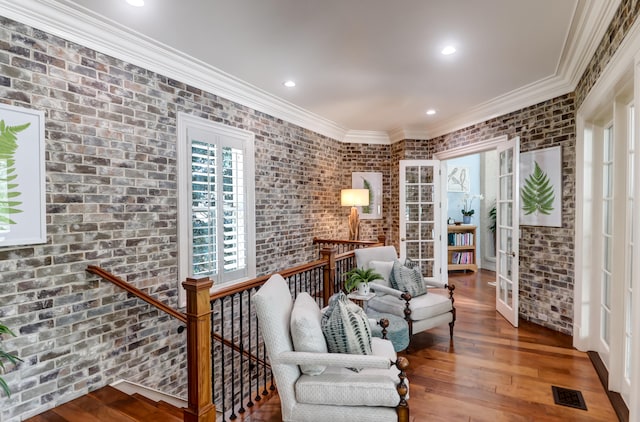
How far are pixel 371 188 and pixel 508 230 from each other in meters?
Result: 2.58

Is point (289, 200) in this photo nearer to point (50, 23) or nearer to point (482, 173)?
point (50, 23)

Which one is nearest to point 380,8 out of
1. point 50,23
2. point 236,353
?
point 50,23

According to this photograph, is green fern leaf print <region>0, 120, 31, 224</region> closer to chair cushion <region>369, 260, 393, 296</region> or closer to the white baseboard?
the white baseboard

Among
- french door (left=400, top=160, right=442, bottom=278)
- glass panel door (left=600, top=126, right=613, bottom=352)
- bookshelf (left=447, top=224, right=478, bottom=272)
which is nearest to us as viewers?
glass panel door (left=600, top=126, right=613, bottom=352)

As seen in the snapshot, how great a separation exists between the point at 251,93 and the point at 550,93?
353cm

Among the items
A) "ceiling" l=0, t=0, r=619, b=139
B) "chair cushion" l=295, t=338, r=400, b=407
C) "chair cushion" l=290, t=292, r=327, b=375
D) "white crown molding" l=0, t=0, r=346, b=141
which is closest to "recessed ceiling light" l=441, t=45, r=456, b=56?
"ceiling" l=0, t=0, r=619, b=139

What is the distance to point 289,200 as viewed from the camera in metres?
4.95

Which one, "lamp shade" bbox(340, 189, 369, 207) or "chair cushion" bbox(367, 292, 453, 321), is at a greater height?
"lamp shade" bbox(340, 189, 369, 207)

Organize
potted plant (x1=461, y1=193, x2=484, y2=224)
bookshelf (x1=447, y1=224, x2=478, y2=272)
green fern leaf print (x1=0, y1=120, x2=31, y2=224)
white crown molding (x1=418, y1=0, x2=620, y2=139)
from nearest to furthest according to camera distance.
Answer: green fern leaf print (x1=0, y1=120, x2=31, y2=224) → white crown molding (x1=418, y1=0, x2=620, y2=139) → bookshelf (x1=447, y1=224, x2=478, y2=272) → potted plant (x1=461, y1=193, x2=484, y2=224)

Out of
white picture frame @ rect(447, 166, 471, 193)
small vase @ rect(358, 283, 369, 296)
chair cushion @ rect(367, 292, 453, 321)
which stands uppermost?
white picture frame @ rect(447, 166, 471, 193)

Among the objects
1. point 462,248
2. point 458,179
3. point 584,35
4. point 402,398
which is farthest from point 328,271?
point 458,179

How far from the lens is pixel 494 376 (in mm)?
A: 2910

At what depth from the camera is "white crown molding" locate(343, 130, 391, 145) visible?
6.23 m

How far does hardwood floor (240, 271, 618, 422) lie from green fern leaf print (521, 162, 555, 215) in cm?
142
